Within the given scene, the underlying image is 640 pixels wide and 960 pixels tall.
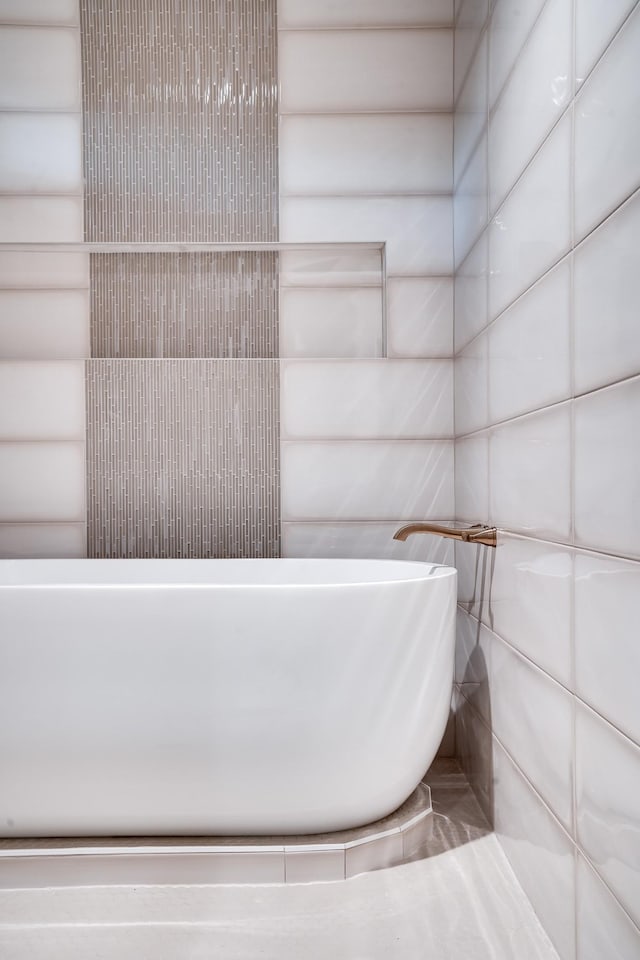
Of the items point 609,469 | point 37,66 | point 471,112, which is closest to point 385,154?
point 471,112

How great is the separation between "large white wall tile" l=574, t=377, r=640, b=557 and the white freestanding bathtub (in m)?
0.45

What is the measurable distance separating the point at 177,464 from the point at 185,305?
0.50 meters

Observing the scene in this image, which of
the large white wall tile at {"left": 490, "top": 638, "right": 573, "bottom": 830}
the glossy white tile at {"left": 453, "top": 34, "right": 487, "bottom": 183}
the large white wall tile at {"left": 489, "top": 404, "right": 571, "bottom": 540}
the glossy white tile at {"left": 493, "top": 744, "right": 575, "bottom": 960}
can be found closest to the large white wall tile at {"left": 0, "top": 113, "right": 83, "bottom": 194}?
the glossy white tile at {"left": 453, "top": 34, "right": 487, "bottom": 183}

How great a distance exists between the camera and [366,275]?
2.06m

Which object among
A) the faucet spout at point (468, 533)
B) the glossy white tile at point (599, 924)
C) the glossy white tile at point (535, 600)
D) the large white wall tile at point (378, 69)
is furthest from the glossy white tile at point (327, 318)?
the glossy white tile at point (599, 924)

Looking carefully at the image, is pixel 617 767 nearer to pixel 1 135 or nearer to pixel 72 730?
pixel 72 730

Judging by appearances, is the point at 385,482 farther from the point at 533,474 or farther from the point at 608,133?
the point at 608,133

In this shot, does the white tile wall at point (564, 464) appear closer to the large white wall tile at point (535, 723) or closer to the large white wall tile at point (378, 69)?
the large white wall tile at point (535, 723)

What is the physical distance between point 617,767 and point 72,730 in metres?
0.95

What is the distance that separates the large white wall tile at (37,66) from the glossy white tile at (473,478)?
161cm

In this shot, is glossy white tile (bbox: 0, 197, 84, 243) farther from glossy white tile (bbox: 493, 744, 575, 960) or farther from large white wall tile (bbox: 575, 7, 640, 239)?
glossy white tile (bbox: 493, 744, 575, 960)

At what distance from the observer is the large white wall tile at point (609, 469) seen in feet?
2.62

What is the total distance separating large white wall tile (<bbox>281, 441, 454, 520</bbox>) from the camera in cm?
202

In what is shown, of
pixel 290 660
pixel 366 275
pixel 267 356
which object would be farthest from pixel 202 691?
pixel 366 275
